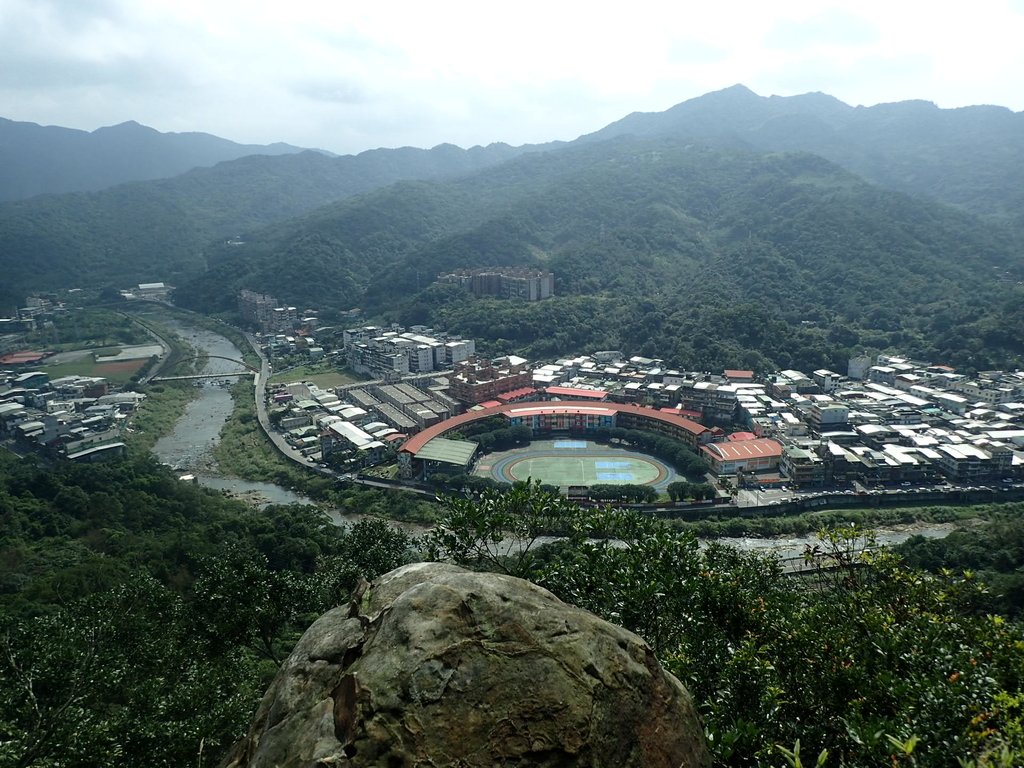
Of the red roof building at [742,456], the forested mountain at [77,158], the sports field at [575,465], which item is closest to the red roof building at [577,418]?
the sports field at [575,465]

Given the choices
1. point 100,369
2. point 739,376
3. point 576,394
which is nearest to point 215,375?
point 100,369

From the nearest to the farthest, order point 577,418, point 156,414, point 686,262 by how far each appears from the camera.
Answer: point 577,418 → point 156,414 → point 686,262

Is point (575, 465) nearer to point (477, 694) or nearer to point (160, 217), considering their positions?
point (477, 694)

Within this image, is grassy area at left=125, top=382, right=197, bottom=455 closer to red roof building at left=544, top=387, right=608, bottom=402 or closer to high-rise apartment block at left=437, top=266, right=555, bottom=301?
red roof building at left=544, top=387, right=608, bottom=402

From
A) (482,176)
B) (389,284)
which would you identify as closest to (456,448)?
(389,284)

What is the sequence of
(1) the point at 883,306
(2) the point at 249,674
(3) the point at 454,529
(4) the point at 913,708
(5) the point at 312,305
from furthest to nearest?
(5) the point at 312,305 < (1) the point at 883,306 < (2) the point at 249,674 < (3) the point at 454,529 < (4) the point at 913,708

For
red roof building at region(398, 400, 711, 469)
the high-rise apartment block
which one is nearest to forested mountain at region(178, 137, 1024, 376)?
the high-rise apartment block

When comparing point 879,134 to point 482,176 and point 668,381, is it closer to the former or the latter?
point 482,176
